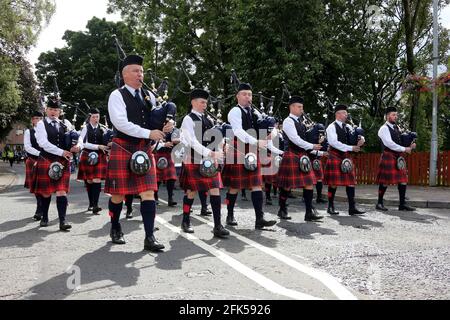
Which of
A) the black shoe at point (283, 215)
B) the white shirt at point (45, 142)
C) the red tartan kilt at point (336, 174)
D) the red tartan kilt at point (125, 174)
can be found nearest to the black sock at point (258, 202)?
the black shoe at point (283, 215)

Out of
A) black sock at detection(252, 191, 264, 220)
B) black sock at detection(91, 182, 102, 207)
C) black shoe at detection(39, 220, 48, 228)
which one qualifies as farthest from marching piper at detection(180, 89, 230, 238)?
black sock at detection(91, 182, 102, 207)

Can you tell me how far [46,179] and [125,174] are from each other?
212 cm

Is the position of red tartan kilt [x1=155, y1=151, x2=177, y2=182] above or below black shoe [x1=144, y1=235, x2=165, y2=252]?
above

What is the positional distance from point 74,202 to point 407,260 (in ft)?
24.2

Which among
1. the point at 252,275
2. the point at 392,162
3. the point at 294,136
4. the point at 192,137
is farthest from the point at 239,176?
the point at 392,162

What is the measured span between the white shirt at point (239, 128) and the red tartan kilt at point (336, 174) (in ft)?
7.77

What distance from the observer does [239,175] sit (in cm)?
629

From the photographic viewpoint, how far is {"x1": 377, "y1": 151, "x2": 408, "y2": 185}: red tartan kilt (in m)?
8.38

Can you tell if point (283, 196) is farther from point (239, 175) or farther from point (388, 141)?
point (388, 141)

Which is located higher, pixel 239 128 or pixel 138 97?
pixel 138 97

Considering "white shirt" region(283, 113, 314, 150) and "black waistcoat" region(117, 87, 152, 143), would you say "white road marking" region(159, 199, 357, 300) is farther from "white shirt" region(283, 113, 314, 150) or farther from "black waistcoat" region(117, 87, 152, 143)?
"white shirt" region(283, 113, 314, 150)

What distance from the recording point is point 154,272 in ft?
12.9

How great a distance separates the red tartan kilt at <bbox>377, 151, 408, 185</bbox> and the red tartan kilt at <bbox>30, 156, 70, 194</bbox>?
210 inches
